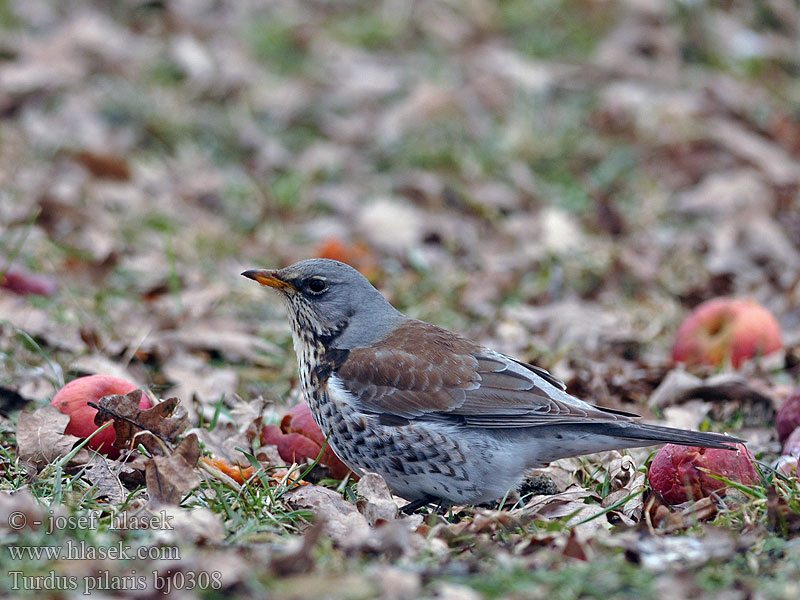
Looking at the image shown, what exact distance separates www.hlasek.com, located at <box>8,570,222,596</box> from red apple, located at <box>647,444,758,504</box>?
1.93 metres

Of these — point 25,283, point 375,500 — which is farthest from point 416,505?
point 25,283

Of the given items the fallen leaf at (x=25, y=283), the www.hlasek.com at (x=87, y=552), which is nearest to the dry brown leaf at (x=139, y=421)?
the www.hlasek.com at (x=87, y=552)

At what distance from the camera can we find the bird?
412 centimetres

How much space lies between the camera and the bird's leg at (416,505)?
14.0 ft

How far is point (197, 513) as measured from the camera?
11.4 feet

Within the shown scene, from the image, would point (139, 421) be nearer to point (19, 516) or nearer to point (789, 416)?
point (19, 516)

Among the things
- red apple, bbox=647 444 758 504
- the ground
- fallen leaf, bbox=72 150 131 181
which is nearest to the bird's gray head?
the ground

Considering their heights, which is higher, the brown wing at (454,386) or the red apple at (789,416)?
the brown wing at (454,386)

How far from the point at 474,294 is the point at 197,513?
4.17m

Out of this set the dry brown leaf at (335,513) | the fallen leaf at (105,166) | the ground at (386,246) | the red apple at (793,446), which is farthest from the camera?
the fallen leaf at (105,166)

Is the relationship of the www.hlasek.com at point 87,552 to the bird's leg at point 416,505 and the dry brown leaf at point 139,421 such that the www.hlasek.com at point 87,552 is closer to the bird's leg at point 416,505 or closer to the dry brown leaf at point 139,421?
the dry brown leaf at point 139,421

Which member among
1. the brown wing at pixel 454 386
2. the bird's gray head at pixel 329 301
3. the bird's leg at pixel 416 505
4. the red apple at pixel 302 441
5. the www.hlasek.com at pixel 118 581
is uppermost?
the bird's gray head at pixel 329 301

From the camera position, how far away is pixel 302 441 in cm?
452

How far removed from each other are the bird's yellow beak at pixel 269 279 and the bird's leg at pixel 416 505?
121cm
